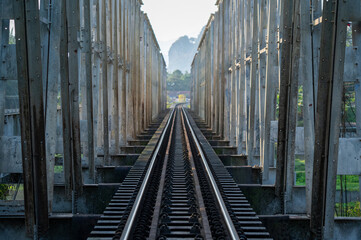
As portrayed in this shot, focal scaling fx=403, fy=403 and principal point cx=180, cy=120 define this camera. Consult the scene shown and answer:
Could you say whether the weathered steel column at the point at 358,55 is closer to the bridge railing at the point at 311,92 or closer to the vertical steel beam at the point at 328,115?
the bridge railing at the point at 311,92

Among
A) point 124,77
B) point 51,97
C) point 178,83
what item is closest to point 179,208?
point 51,97

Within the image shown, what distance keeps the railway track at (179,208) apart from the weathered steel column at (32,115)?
34.5 inches

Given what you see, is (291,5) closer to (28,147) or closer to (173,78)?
(28,147)

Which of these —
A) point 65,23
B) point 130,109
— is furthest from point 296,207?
point 130,109

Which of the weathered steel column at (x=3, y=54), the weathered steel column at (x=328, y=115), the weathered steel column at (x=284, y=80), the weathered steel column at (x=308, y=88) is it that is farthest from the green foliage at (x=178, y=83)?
the weathered steel column at (x=328, y=115)

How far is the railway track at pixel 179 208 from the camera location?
4.96 meters

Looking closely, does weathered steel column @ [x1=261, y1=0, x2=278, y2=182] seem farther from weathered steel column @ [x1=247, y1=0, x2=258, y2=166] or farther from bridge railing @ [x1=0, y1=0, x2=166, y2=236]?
bridge railing @ [x1=0, y1=0, x2=166, y2=236]

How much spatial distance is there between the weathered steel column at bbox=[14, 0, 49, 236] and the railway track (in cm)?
88

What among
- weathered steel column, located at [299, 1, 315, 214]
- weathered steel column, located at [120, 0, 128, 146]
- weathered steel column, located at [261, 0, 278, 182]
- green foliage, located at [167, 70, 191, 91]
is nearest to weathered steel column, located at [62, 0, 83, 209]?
weathered steel column, located at [261, 0, 278, 182]

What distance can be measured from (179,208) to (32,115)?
2.56 m

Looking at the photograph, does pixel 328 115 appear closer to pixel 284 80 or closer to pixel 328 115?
pixel 328 115

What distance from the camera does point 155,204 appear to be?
6195mm

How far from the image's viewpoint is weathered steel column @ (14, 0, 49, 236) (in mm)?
5161

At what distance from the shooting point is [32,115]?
209 inches
